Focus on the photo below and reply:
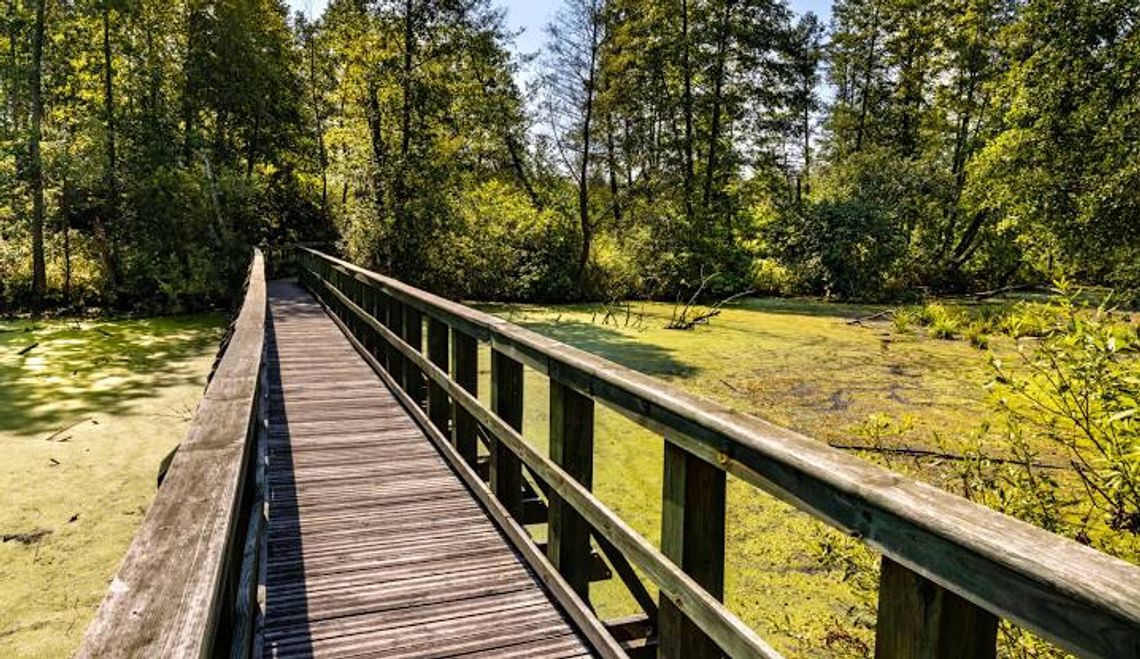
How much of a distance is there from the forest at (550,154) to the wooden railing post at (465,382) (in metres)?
11.2

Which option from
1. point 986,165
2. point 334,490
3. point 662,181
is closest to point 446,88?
point 662,181

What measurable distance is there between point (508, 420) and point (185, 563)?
232 centimetres

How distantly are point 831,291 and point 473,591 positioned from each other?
20.7 m

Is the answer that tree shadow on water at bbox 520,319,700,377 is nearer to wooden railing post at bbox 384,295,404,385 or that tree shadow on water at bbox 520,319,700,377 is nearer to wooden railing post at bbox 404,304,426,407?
wooden railing post at bbox 384,295,404,385

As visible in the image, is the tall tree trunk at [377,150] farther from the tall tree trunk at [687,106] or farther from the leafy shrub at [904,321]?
the leafy shrub at [904,321]

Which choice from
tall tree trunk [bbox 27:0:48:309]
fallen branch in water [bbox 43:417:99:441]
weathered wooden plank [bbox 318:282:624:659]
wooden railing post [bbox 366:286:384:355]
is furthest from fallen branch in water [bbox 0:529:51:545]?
tall tree trunk [bbox 27:0:48:309]

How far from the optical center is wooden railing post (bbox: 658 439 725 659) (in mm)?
1892

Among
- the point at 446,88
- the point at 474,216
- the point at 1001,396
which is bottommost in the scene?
the point at 1001,396

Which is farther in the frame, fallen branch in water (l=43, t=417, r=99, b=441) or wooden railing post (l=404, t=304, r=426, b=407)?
fallen branch in water (l=43, t=417, r=99, b=441)

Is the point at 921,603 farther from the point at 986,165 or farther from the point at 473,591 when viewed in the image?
the point at 986,165

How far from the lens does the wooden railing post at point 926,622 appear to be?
43.7 inches

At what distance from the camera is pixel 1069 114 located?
12.3m

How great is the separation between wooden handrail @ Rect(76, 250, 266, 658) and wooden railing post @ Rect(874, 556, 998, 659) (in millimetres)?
1073

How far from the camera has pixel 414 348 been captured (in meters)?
5.43
